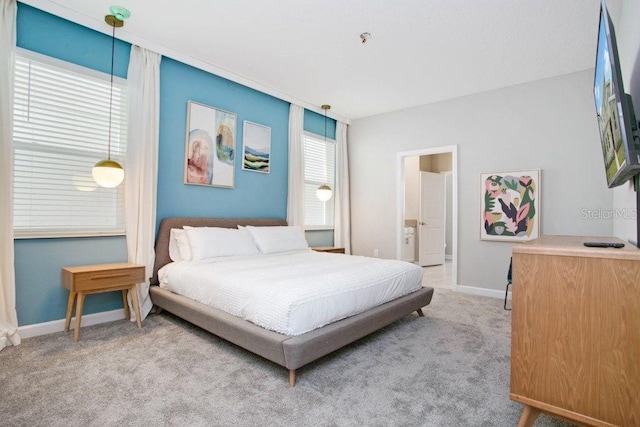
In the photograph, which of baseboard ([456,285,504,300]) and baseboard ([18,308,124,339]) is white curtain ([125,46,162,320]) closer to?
Result: baseboard ([18,308,124,339])

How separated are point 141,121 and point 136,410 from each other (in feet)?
8.63

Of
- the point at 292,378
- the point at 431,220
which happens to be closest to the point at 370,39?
the point at 292,378

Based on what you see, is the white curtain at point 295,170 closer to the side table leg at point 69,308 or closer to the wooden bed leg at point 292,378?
the side table leg at point 69,308

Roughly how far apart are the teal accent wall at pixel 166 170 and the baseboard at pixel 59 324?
1.7 inches

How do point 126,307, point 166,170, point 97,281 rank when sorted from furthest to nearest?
1. point 166,170
2. point 126,307
3. point 97,281

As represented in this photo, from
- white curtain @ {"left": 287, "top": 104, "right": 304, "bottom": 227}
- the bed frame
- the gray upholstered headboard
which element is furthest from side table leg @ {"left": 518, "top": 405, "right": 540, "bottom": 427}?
white curtain @ {"left": 287, "top": 104, "right": 304, "bottom": 227}

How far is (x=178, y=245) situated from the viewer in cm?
351

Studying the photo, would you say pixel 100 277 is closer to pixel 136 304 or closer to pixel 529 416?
pixel 136 304

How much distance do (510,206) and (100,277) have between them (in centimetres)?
464

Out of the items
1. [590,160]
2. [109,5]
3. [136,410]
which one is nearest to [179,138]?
[109,5]

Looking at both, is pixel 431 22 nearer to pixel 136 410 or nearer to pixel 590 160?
pixel 590 160

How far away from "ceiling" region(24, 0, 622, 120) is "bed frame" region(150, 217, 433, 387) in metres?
1.94

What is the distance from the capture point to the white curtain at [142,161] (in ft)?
10.6

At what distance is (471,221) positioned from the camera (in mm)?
4629
